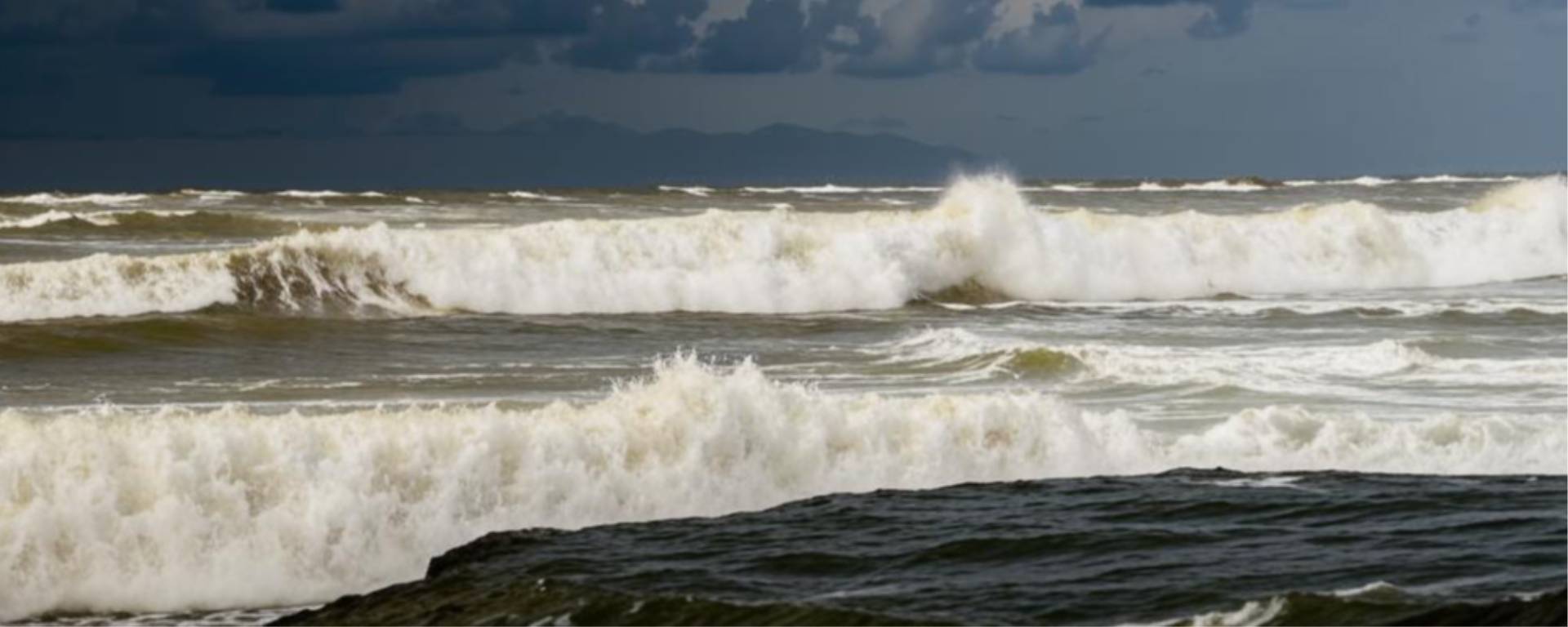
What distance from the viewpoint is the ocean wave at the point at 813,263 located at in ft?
112

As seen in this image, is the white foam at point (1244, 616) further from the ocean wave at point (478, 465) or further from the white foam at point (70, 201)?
the white foam at point (70, 201)

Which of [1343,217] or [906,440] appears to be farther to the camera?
[1343,217]

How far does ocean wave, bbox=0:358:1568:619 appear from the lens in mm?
13141

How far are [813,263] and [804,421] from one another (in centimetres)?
2256

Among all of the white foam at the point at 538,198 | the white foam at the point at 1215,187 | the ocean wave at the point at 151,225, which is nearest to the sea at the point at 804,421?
the ocean wave at the point at 151,225

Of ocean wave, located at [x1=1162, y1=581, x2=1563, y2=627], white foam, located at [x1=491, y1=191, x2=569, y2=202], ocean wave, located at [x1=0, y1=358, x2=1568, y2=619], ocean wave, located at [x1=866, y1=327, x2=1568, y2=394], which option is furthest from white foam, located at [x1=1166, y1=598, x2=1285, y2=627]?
white foam, located at [x1=491, y1=191, x2=569, y2=202]

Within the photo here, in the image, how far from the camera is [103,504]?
13453 millimetres

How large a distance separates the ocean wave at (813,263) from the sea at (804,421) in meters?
0.09

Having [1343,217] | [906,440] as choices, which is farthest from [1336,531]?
[1343,217]

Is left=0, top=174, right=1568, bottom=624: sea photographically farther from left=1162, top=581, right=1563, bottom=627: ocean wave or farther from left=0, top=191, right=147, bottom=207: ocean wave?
left=0, top=191, right=147, bottom=207: ocean wave

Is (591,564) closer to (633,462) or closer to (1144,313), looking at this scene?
(633,462)

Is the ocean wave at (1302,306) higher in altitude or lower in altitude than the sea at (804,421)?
lower

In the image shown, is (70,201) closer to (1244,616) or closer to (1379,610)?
(1244,616)

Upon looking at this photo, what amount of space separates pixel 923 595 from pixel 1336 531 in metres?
2.43
